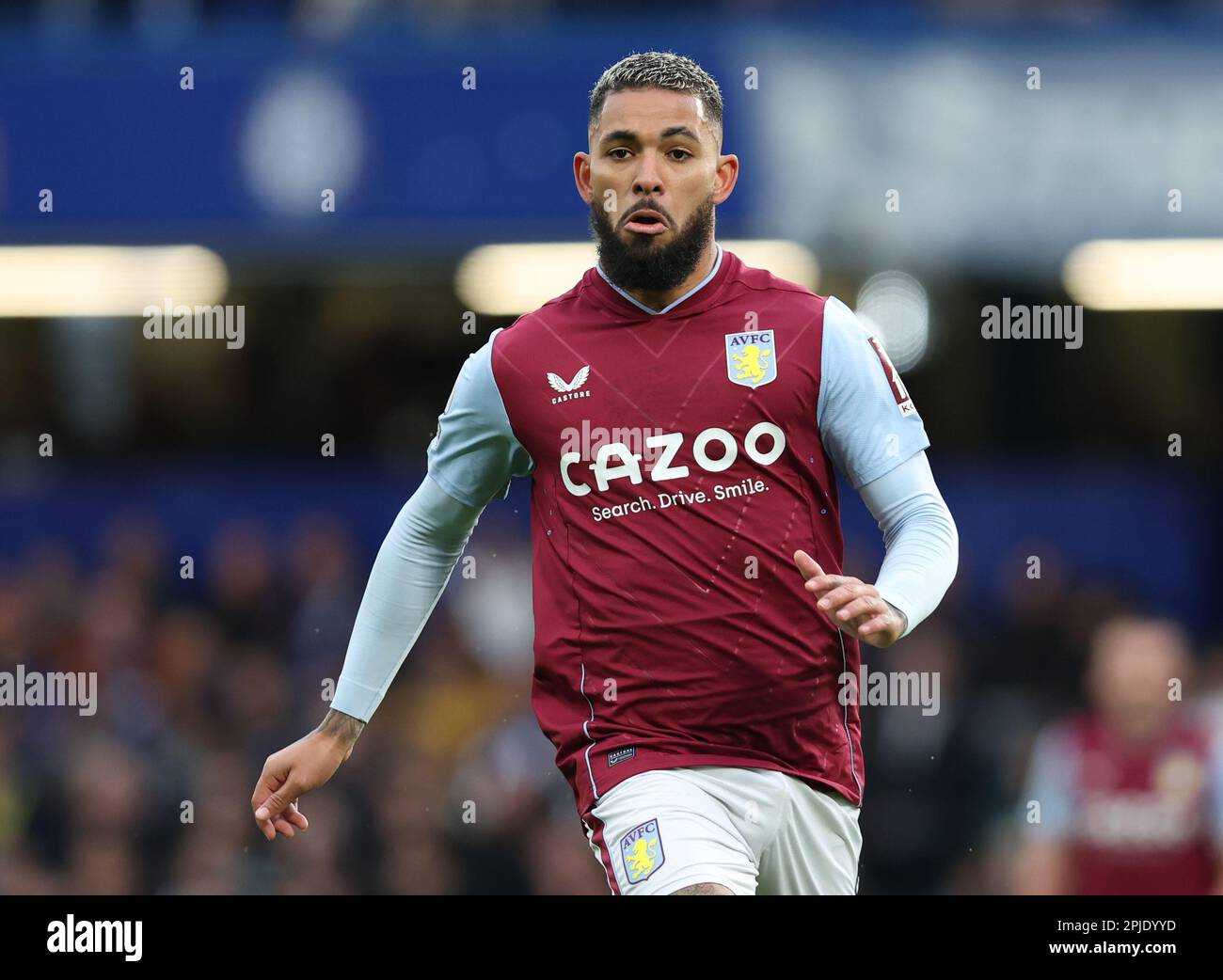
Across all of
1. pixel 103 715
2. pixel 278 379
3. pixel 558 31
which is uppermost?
pixel 558 31

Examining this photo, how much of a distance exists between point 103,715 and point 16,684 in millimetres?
550

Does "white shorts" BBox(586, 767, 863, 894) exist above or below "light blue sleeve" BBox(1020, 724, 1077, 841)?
above

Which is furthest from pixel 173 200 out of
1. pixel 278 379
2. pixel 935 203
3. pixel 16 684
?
pixel 935 203

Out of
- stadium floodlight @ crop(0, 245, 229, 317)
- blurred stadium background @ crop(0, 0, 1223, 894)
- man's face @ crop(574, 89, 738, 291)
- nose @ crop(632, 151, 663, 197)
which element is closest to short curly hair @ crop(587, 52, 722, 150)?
man's face @ crop(574, 89, 738, 291)

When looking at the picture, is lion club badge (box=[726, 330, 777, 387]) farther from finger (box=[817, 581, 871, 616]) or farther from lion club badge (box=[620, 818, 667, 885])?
lion club badge (box=[620, 818, 667, 885])

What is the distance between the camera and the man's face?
16.1ft

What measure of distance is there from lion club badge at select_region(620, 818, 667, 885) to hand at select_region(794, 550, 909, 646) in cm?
66

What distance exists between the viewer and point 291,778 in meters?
5.16

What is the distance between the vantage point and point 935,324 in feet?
42.6

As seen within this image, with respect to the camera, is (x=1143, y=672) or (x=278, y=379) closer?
(x=1143, y=672)

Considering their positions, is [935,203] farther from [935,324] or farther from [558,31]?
[558,31]

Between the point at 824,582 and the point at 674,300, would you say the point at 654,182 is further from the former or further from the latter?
the point at 824,582

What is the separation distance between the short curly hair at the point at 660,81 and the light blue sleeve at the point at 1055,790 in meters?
3.44

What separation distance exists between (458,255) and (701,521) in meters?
8.49
